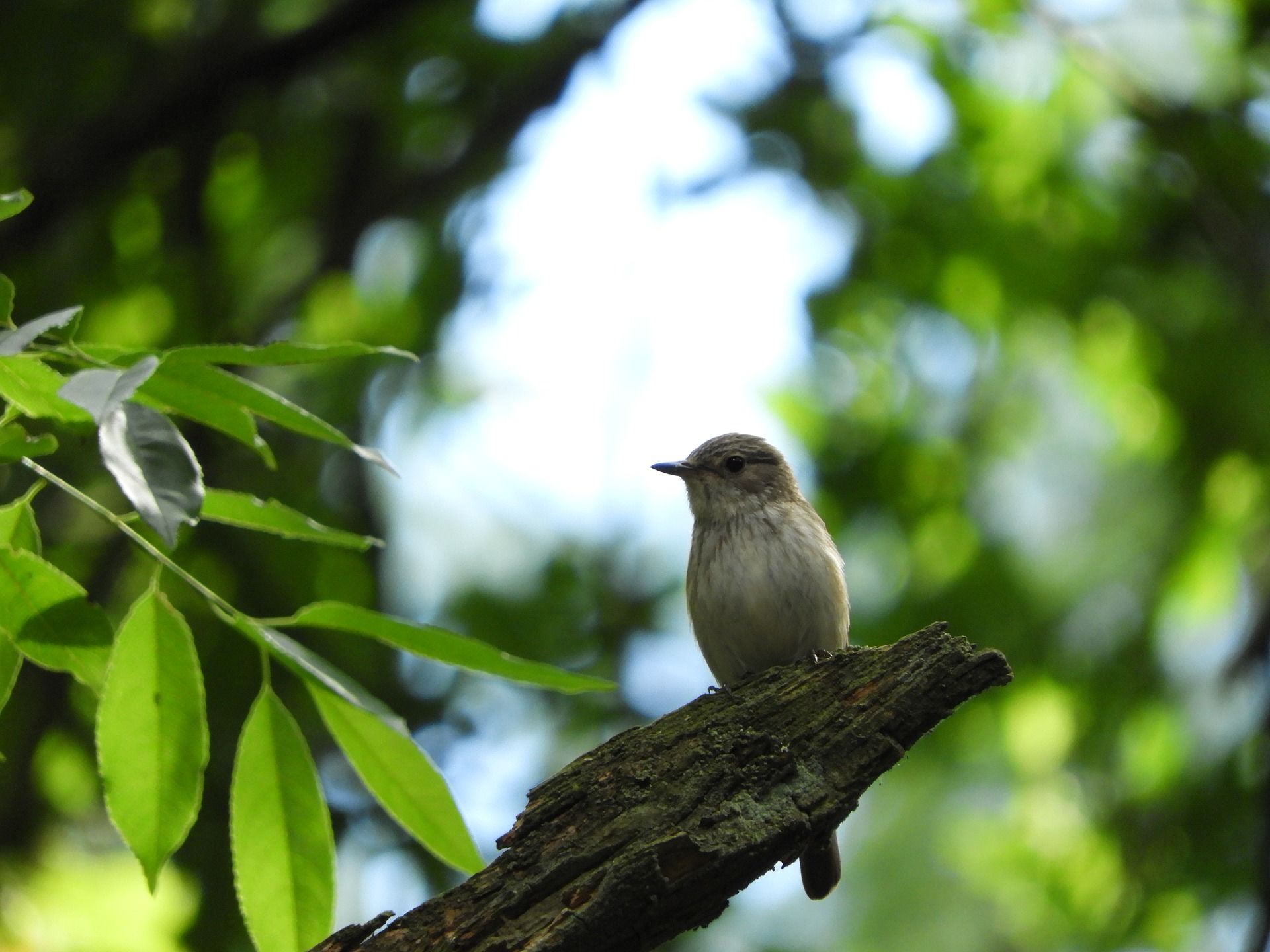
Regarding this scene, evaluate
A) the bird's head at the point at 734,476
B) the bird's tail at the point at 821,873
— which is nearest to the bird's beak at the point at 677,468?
the bird's head at the point at 734,476

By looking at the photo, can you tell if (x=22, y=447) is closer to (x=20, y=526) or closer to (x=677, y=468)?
(x=20, y=526)

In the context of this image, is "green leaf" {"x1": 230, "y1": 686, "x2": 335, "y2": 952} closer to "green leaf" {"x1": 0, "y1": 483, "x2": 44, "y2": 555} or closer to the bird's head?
"green leaf" {"x1": 0, "y1": 483, "x2": 44, "y2": 555}

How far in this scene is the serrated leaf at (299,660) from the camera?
104 inches

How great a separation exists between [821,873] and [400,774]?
2.71m

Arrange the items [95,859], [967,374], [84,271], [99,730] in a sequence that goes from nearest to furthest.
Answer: [99,730] → [84,271] → [95,859] → [967,374]

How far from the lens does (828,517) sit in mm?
7906

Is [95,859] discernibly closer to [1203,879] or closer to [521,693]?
[521,693]

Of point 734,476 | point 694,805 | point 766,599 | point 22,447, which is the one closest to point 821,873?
point 766,599

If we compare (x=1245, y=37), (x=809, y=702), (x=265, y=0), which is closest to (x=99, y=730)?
(x=809, y=702)

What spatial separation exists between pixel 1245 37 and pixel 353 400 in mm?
5506

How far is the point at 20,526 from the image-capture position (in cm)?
266

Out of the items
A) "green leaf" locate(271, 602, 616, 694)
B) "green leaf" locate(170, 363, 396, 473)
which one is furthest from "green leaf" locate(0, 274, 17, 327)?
"green leaf" locate(271, 602, 616, 694)

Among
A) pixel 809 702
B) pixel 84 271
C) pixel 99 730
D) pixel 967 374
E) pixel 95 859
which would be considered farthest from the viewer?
pixel 967 374

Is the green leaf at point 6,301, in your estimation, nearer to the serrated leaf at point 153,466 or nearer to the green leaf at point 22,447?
the green leaf at point 22,447
